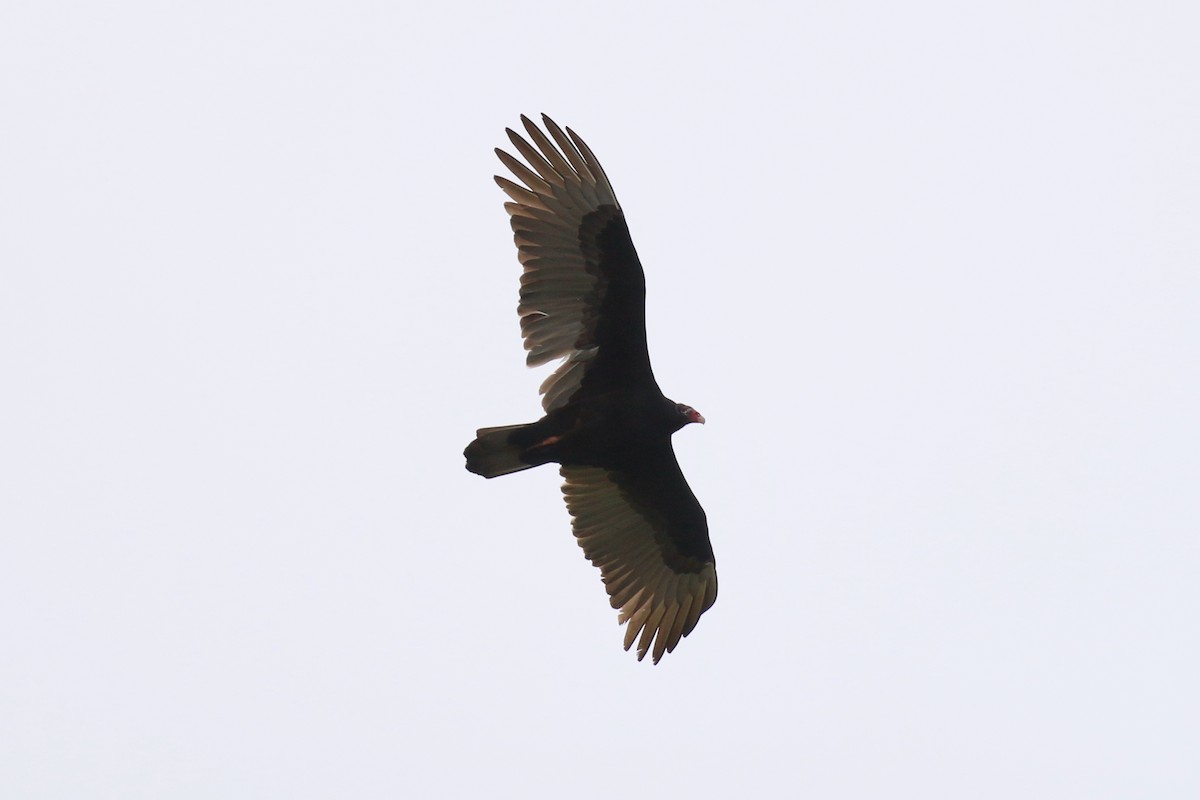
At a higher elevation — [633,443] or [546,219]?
[546,219]

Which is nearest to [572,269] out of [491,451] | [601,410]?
[601,410]

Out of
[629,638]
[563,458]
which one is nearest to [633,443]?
[563,458]

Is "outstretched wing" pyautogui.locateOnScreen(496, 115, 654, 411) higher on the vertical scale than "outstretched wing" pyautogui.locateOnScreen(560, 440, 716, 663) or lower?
higher

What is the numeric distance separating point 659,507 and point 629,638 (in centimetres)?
94

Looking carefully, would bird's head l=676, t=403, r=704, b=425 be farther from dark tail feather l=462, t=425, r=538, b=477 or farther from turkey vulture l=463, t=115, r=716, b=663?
dark tail feather l=462, t=425, r=538, b=477

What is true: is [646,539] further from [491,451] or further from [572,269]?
[572,269]

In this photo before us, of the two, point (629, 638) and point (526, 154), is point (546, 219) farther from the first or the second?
point (629, 638)

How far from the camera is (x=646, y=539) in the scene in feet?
38.8

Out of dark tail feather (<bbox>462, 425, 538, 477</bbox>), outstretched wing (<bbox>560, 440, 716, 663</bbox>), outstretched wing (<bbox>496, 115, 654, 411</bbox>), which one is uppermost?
outstretched wing (<bbox>496, 115, 654, 411</bbox>)

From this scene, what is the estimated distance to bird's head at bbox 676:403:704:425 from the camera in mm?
11375

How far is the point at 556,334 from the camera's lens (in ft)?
36.1

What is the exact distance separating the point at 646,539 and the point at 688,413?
40.2 inches

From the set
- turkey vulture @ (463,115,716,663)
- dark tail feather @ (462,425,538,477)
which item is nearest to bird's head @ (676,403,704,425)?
turkey vulture @ (463,115,716,663)

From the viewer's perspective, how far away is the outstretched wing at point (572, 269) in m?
10.8
